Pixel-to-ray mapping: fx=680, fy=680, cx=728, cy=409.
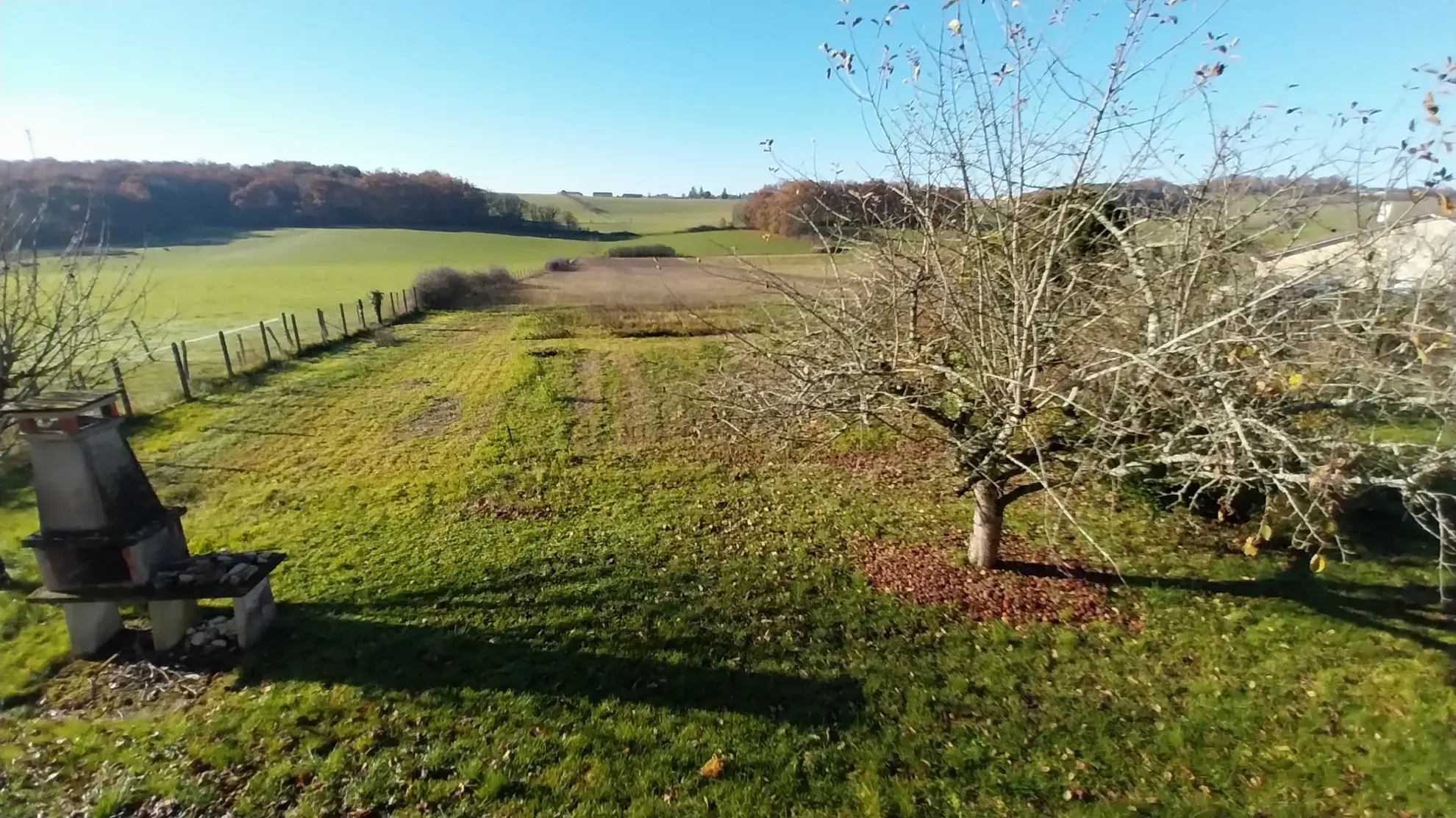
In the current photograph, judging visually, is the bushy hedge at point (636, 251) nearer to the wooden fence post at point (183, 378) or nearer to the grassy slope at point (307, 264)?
the grassy slope at point (307, 264)

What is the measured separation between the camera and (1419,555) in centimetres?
865

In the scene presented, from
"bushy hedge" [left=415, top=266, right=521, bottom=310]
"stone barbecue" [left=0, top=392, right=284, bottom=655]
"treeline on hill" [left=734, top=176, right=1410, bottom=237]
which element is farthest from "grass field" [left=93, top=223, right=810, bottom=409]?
"stone barbecue" [left=0, top=392, right=284, bottom=655]

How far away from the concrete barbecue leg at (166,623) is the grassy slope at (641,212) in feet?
194

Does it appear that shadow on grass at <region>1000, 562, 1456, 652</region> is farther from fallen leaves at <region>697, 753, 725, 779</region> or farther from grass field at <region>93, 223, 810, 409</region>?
grass field at <region>93, 223, 810, 409</region>

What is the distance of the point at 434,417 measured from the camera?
15539 millimetres

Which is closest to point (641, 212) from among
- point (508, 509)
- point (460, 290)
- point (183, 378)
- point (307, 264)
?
point (307, 264)

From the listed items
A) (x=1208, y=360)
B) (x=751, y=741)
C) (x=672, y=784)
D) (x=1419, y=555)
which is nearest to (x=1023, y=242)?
(x=1208, y=360)

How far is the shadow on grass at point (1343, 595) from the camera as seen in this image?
6980 millimetres

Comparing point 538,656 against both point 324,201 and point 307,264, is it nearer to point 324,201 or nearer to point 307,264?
point 307,264

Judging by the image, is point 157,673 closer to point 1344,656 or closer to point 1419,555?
point 1344,656

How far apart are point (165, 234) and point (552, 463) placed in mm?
66697

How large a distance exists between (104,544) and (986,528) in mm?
9042

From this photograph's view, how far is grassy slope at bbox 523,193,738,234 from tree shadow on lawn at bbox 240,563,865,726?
191ft

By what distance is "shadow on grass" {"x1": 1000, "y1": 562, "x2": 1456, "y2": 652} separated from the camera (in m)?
6.98
